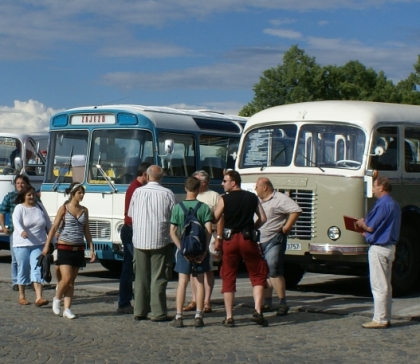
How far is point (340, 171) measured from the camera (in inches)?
525

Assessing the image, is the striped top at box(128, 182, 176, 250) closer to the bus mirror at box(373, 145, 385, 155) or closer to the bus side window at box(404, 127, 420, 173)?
the bus mirror at box(373, 145, 385, 155)

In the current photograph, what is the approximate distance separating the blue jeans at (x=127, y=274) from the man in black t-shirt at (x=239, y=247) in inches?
59.2

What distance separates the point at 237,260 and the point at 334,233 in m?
2.94

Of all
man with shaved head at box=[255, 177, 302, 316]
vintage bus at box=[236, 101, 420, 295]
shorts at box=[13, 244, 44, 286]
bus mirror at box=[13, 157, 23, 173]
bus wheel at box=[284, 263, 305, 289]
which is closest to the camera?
man with shaved head at box=[255, 177, 302, 316]

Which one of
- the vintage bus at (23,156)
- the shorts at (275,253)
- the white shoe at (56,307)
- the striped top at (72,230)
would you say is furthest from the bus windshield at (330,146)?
the vintage bus at (23,156)

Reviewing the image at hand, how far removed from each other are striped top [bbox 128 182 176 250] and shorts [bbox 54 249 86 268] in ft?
3.33

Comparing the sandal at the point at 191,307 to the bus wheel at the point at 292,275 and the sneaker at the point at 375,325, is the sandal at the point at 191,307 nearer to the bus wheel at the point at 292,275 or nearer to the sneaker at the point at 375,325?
the sneaker at the point at 375,325

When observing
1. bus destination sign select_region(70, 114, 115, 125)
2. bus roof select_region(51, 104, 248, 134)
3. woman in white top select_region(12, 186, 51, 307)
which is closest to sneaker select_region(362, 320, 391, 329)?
woman in white top select_region(12, 186, 51, 307)

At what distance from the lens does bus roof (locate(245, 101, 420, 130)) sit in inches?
536

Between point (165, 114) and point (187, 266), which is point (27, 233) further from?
point (165, 114)

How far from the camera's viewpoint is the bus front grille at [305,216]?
44.0 feet

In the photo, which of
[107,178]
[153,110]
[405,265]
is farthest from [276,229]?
[153,110]

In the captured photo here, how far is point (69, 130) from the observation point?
16.5m

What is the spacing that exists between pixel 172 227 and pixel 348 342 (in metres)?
2.46
